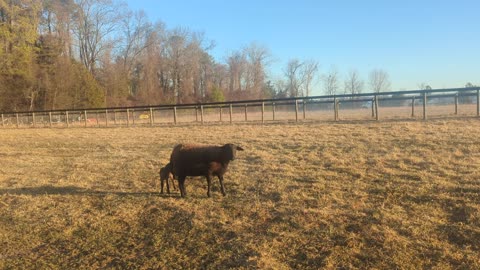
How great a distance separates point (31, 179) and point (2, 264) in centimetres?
436

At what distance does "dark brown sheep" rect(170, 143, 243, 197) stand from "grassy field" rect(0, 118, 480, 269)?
1.37 ft

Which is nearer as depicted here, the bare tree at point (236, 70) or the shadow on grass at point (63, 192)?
the shadow on grass at point (63, 192)

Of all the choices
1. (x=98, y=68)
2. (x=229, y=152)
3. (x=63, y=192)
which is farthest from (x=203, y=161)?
(x=98, y=68)

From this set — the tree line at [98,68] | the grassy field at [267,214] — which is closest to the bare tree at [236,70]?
the tree line at [98,68]

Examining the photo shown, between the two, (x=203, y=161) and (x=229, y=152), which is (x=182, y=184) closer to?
(x=203, y=161)

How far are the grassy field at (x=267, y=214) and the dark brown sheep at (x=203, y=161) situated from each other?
418 millimetres

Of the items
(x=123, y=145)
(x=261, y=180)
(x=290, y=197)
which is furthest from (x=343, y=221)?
(x=123, y=145)

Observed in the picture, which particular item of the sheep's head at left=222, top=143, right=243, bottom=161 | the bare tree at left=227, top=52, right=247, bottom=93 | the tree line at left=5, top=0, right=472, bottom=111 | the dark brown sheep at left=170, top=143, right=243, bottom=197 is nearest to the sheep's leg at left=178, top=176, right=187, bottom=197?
the dark brown sheep at left=170, top=143, right=243, bottom=197

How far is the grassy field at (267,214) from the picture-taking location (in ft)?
13.1

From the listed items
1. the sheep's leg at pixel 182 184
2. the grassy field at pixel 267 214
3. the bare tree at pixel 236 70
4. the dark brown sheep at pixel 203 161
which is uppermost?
the bare tree at pixel 236 70

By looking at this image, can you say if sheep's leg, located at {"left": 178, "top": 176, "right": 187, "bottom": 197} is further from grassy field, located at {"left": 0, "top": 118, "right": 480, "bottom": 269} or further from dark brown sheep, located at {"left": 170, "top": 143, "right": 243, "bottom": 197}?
grassy field, located at {"left": 0, "top": 118, "right": 480, "bottom": 269}

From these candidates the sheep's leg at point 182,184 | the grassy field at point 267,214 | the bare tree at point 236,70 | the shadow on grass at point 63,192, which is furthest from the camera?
the bare tree at point 236,70

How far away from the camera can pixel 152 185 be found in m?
6.98

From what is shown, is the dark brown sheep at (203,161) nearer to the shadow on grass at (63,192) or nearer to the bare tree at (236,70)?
the shadow on grass at (63,192)
